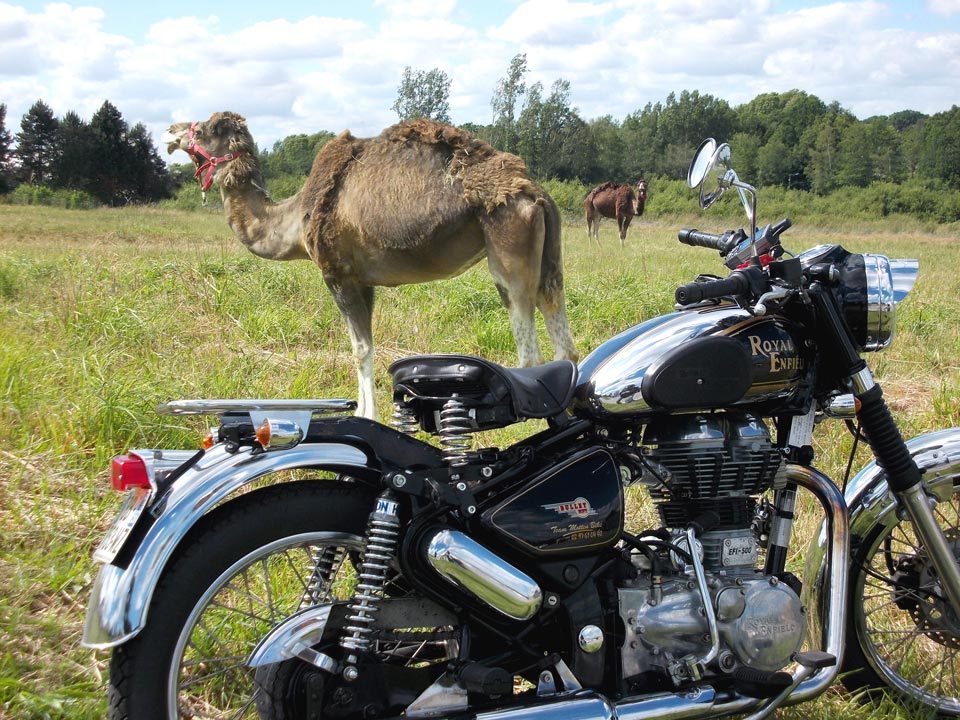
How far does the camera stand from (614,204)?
29.5 meters

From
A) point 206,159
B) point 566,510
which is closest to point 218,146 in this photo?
point 206,159

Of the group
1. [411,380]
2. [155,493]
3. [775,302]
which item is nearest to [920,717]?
[775,302]

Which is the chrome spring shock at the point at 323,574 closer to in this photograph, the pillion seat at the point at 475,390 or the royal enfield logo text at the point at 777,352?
the pillion seat at the point at 475,390

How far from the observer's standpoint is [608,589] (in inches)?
112

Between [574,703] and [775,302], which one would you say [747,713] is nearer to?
[574,703]

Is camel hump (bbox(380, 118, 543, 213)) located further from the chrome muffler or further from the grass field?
the chrome muffler

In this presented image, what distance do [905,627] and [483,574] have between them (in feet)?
6.03

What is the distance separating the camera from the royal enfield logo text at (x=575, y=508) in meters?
2.73

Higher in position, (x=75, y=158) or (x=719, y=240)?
(x=75, y=158)

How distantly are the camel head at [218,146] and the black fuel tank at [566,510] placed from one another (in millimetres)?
6575

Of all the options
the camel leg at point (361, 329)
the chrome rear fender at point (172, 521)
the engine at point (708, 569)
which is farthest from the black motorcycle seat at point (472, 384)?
the camel leg at point (361, 329)

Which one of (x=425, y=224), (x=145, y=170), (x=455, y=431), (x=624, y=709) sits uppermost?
(x=145, y=170)

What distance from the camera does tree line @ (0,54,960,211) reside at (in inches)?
1876

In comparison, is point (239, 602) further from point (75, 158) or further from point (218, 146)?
point (75, 158)
